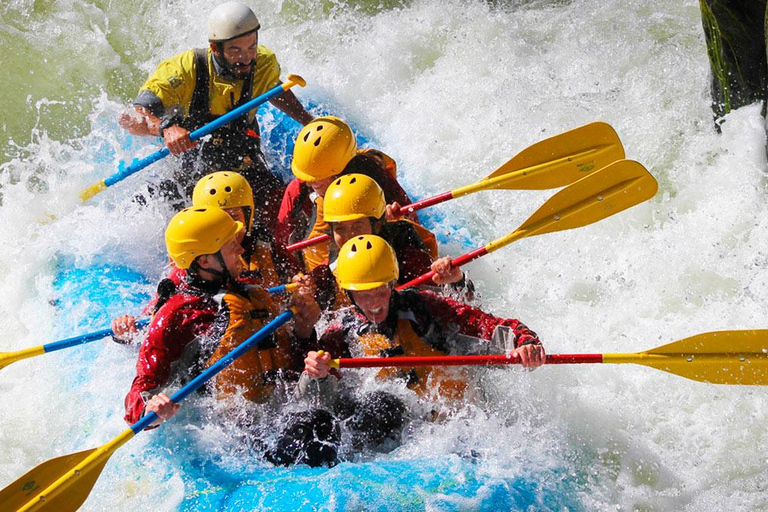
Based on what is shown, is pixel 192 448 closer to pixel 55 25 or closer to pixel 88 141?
pixel 88 141

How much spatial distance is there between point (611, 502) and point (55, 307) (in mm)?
2993

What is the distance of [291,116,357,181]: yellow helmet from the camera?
180 inches

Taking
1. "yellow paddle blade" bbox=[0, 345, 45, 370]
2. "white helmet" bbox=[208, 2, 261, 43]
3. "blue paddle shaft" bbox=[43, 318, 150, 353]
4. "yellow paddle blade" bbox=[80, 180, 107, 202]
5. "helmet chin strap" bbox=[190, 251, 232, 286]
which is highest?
"white helmet" bbox=[208, 2, 261, 43]

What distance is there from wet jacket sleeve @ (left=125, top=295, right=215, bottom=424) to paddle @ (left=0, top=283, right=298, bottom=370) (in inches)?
16.0

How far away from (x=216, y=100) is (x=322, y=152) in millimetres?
895

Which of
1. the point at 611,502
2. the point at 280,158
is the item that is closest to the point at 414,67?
the point at 280,158

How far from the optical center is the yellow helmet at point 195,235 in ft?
12.1

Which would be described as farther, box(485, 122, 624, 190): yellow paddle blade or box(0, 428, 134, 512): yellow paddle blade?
box(485, 122, 624, 190): yellow paddle blade

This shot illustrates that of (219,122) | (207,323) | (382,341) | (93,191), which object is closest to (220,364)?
(207,323)

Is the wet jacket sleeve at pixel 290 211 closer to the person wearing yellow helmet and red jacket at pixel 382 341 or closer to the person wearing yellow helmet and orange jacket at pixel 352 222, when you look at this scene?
the person wearing yellow helmet and orange jacket at pixel 352 222

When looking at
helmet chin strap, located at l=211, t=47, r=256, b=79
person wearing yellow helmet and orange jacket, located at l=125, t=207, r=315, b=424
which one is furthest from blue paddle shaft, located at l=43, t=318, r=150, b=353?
helmet chin strap, located at l=211, t=47, r=256, b=79

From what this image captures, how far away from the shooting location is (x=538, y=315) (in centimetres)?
525

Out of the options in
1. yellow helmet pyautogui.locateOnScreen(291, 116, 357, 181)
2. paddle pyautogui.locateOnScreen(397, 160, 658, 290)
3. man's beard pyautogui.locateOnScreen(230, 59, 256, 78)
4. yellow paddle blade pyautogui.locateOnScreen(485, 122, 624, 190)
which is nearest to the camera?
paddle pyautogui.locateOnScreen(397, 160, 658, 290)

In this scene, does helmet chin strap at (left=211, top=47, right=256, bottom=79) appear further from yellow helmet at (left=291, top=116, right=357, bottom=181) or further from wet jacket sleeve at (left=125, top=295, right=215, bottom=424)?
wet jacket sleeve at (left=125, top=295, right=215, bottom=424)
